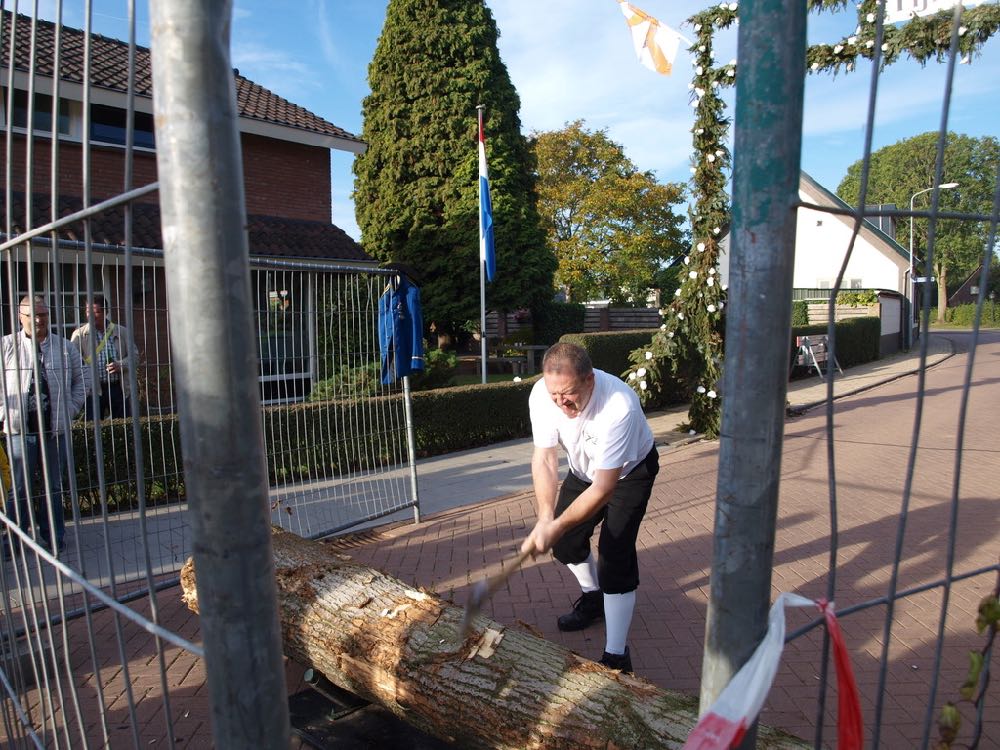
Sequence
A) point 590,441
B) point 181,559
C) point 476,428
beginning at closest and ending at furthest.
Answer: point 590,441
point 181,559
point 476,428

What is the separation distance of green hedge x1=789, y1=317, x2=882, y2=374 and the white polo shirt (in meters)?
16.4

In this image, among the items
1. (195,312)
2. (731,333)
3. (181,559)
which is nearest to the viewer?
(195,312)

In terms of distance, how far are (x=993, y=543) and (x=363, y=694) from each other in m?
4.81

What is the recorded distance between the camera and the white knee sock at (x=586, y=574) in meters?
4.05

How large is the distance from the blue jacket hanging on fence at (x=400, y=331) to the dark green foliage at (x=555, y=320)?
1703 cm

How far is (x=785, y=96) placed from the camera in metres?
1.12

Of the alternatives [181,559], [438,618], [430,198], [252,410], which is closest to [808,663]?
[438,618]

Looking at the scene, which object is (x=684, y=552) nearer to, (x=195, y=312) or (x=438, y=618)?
(x=438, y=618)

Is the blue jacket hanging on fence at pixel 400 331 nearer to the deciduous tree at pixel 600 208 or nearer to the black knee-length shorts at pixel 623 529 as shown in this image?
the black knee-length shorts at pixel 623 529

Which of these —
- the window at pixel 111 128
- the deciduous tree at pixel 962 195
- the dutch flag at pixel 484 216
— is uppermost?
the window at pixel 111 128

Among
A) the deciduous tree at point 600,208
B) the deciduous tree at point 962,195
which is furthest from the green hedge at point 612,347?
the deciduous tree at point 600,208

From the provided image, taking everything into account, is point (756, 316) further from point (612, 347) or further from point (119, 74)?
point (612, 347)

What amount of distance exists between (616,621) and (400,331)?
300cm

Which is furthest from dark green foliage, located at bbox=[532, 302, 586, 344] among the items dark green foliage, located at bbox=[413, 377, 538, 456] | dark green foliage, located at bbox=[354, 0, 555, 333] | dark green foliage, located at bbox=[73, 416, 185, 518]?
dark green foliage, located at bbox=[73, 416, 185, 518]
